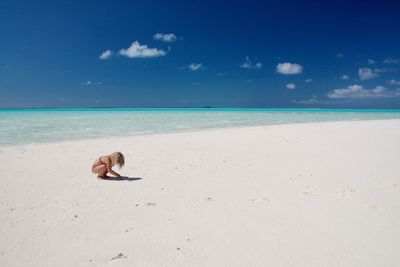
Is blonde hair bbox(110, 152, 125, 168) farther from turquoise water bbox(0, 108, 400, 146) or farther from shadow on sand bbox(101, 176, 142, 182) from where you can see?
→ turquoise water bbox(0, 108, 400, 146)

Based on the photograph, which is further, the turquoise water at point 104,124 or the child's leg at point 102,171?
the turquoise water at point 104,124

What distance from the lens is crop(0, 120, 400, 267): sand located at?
2.65m

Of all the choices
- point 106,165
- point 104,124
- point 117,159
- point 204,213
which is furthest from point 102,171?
point 104,124

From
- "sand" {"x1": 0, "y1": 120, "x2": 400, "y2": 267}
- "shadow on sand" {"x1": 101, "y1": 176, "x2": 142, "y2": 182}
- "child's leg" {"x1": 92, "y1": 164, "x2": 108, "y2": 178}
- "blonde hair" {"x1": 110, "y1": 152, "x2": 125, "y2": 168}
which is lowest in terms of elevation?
"shadow on sand" {"x1": 101, "y1": 176, "x2": 142, "y2": 182}

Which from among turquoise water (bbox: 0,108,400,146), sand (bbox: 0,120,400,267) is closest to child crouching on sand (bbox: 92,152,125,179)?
sand (bbox: 0,120,400,267)

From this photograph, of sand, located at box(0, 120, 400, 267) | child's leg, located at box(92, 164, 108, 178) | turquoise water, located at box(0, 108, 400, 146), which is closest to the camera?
sand, located at box(0, 120, 400, 267)

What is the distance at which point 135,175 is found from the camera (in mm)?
5820

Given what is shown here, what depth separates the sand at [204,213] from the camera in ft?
8.70

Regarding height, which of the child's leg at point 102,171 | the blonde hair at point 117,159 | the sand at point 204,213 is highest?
the blonde hair at point 117,159

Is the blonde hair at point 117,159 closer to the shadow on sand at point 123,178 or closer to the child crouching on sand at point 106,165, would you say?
the child crouching on sand at point 106,165

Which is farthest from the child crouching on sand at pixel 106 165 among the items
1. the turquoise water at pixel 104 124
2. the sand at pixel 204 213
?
the turquoise water at pixel 104 124

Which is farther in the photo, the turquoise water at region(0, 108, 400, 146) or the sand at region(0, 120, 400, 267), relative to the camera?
the turquoise water at region(0, 108, 400, 146)

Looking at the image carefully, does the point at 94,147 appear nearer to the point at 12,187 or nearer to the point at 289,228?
the point at 12,187

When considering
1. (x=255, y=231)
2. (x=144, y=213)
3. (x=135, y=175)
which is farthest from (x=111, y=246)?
(x=135, y=175)
